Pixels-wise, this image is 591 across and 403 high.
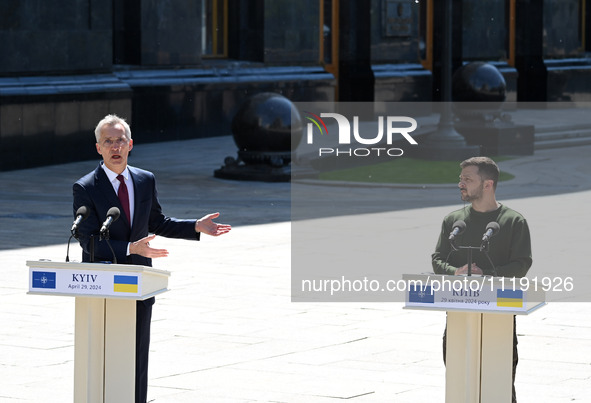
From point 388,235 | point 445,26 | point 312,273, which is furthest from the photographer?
point 445,26

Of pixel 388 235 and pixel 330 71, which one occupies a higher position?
pixel 330 71

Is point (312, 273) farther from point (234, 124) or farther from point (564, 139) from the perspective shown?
point (564, 139)

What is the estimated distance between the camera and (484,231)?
20.3 ft

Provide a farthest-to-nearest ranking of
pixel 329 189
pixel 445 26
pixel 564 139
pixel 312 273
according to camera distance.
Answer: pixel 564 139
pixel 445 26
pixel 329 189
pixel 312 273

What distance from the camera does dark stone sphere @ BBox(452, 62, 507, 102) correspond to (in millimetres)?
24359

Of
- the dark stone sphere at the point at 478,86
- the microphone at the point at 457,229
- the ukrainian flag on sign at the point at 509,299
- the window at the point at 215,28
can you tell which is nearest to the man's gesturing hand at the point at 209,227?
the microphone at the point at 457,229

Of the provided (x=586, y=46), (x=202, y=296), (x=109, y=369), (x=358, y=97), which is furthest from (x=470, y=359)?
(x=586, y=46)

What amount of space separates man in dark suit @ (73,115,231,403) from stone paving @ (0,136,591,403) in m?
1.15

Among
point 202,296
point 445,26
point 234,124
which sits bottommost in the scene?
point 202,296

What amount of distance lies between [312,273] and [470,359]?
245 inches

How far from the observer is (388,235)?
14.1 meters

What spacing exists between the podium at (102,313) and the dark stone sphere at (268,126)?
1359cm

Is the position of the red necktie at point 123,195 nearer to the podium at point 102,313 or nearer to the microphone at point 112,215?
the microphone at point 112,215

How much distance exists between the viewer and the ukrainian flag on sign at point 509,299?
5406mm
